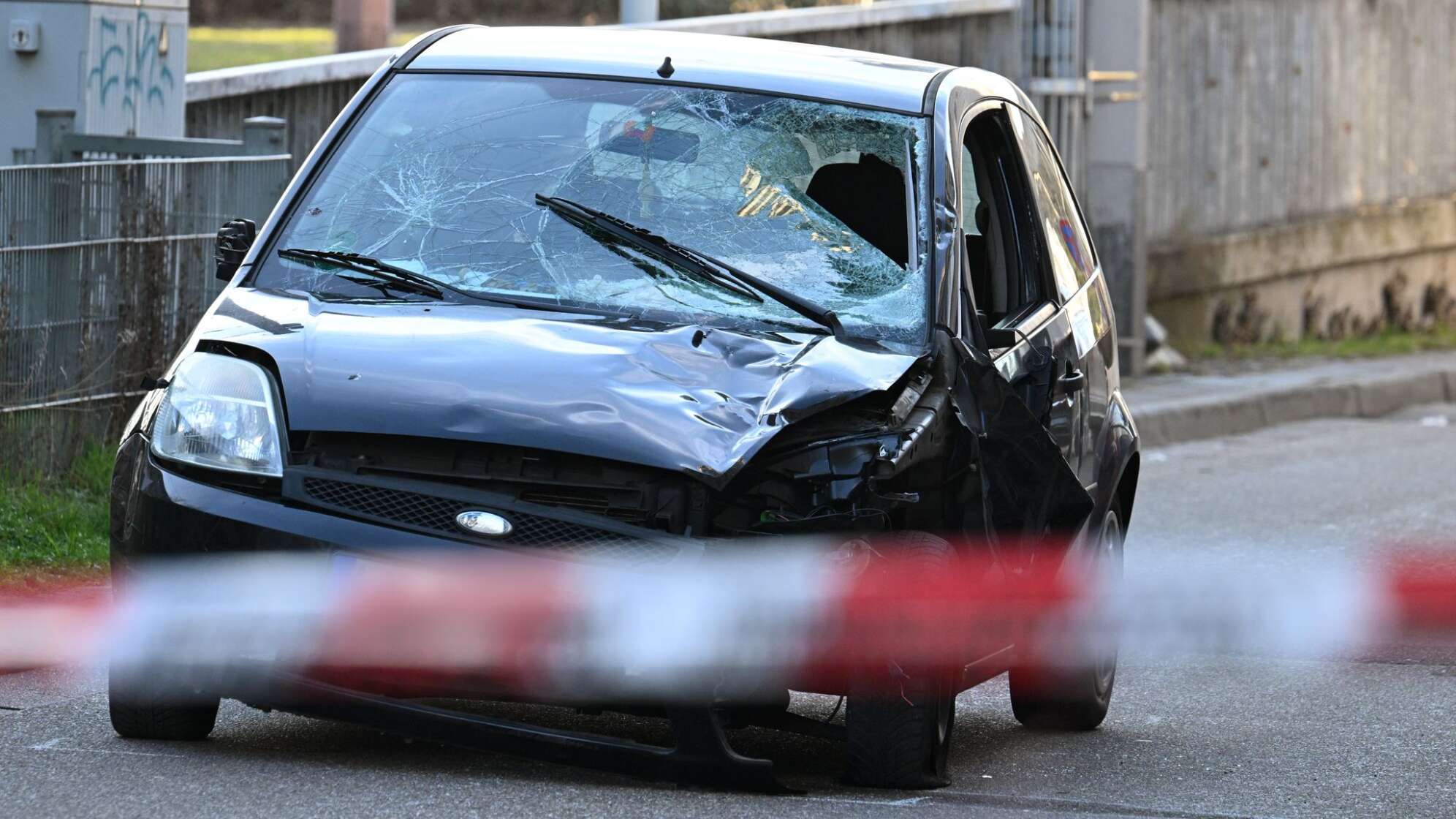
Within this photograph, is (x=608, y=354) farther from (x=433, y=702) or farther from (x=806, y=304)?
(x=433, y=702)

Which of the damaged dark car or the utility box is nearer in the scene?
the damaged dark car

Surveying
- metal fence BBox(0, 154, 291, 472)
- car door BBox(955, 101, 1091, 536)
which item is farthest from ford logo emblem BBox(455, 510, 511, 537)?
metal fence BBox(0, 154, 291, 472)

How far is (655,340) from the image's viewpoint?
4.84 meters

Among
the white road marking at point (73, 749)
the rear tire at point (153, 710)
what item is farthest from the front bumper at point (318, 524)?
the white road marking at point (73, 749)

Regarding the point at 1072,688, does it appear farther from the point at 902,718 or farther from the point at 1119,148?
the point at 1119,148

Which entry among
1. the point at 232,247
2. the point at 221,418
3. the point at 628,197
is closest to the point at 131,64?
the point at 232,247

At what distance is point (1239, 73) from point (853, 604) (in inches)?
531

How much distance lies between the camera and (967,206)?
19.1 ft

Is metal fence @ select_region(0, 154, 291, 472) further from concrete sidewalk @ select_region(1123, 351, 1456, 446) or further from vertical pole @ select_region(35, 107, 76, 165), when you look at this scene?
concrete sidewalk @ select_region(1123, 351, 1456, 446)

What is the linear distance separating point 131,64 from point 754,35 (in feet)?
16.7

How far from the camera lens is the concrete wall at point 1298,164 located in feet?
54.3

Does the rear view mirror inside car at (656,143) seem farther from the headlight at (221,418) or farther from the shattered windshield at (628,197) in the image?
the headlight at (221,418)

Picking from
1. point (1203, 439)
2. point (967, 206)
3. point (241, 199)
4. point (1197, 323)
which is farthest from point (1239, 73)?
point (967, 206)

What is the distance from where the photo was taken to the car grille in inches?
175
